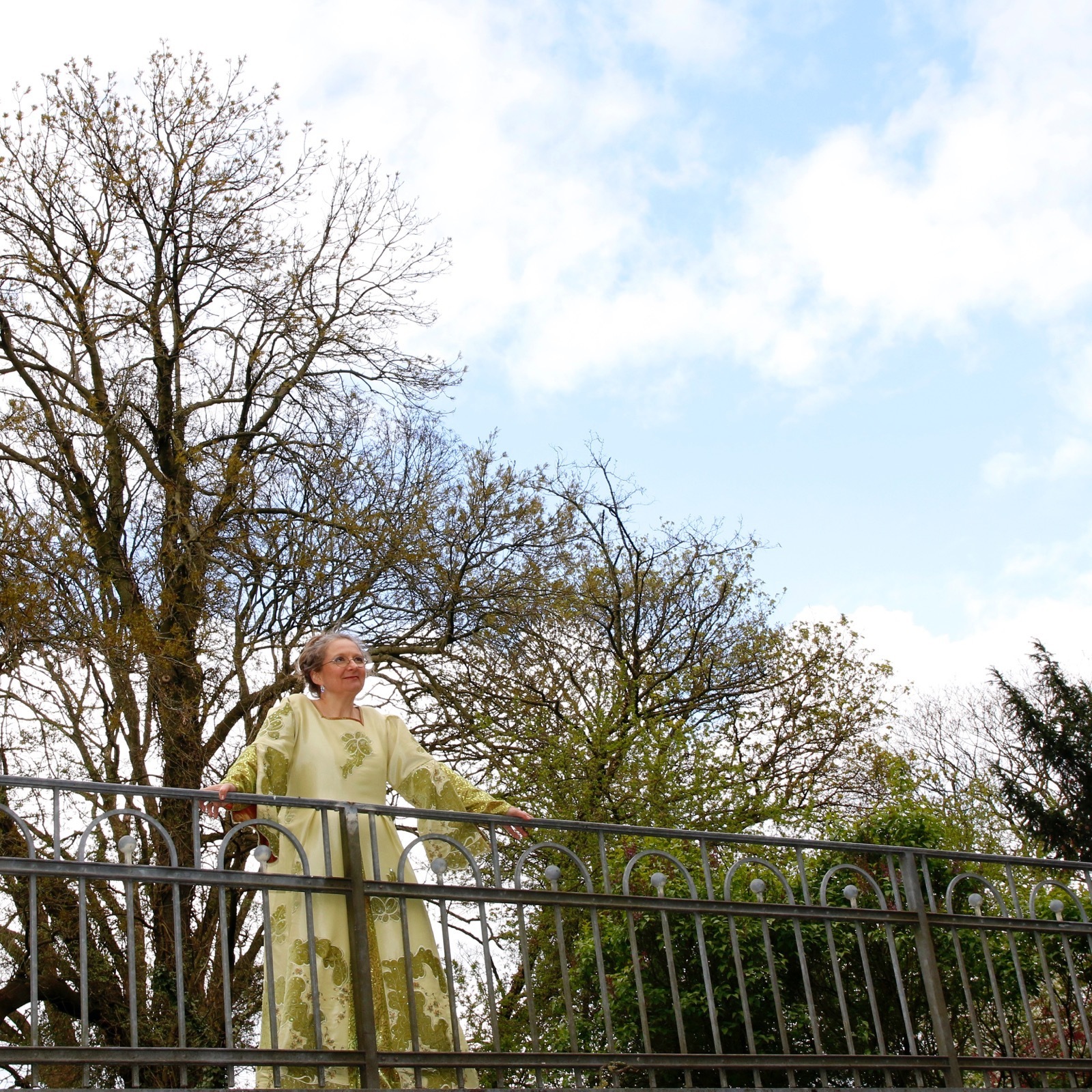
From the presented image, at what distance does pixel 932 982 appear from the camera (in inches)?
172

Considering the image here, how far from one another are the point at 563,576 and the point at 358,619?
267 centimetres

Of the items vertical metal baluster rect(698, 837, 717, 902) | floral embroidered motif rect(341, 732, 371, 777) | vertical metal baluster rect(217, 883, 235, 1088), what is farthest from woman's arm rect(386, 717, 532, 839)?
vertical metal baluster rect(217, 883, 235, 1088)

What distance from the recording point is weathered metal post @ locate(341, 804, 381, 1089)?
11.2 feet

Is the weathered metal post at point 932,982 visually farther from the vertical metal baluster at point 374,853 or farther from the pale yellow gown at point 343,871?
the vertical metal baluster at point 374,853

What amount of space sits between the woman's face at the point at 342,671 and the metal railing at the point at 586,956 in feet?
1.51

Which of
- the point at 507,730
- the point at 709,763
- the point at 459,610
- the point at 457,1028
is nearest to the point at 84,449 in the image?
the point at 459,610

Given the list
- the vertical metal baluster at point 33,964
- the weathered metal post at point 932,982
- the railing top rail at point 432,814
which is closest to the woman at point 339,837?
the railing top rail at point 432,814

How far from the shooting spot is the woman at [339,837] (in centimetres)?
387

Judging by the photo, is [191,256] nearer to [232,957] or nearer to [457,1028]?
[232,957]

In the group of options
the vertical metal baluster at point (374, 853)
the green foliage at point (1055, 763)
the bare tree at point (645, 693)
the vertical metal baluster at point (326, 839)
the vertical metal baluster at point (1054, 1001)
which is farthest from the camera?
the green foliage at point (1055, 763)

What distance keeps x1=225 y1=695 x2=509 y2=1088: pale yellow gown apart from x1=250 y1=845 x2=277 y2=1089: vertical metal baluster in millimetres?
77

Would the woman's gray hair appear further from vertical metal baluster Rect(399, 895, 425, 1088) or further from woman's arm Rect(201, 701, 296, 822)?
vertical metal baluster Rect(399, 895, 425, 1088)

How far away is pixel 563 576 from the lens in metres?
15.0

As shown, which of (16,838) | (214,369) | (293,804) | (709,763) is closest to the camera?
(293,804)
